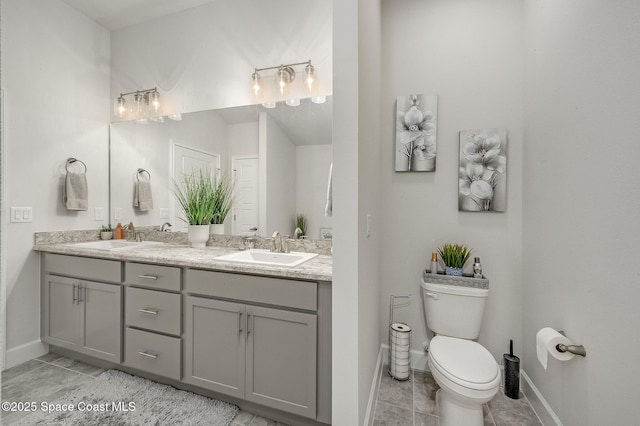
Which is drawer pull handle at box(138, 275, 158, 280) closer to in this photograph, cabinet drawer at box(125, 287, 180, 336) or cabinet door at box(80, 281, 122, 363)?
cabinet drawer at box(125, 287, 180, 336)

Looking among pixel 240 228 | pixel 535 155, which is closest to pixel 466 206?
pixel 535 155

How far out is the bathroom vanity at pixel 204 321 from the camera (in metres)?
1.72

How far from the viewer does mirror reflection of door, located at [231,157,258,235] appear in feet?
8.00

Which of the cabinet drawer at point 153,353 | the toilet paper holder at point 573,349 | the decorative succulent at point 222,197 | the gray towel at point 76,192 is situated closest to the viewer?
the toilet paper holder at point 573,349

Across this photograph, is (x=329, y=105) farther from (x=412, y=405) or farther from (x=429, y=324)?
(x=412, y=405)

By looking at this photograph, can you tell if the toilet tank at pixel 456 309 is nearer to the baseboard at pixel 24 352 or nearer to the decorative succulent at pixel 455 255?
the decorative succulent at pixel 455 255

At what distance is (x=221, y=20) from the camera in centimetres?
264

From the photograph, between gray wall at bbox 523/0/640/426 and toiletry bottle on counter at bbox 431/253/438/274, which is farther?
toiletry bottle on counter at bbox 431/253/438/274

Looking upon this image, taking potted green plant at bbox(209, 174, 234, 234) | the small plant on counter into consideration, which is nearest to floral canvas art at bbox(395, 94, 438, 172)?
the small plant on counter

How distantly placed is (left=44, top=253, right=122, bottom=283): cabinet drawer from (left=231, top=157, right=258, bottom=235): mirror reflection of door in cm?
86

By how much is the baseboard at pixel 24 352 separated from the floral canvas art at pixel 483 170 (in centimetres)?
335

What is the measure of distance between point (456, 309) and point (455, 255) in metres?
0.35

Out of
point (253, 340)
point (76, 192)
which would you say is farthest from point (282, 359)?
point (76, 192)

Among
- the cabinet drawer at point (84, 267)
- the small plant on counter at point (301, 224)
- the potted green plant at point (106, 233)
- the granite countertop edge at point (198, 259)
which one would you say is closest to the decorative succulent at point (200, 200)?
the granite countertop edge at point (198, 259)
